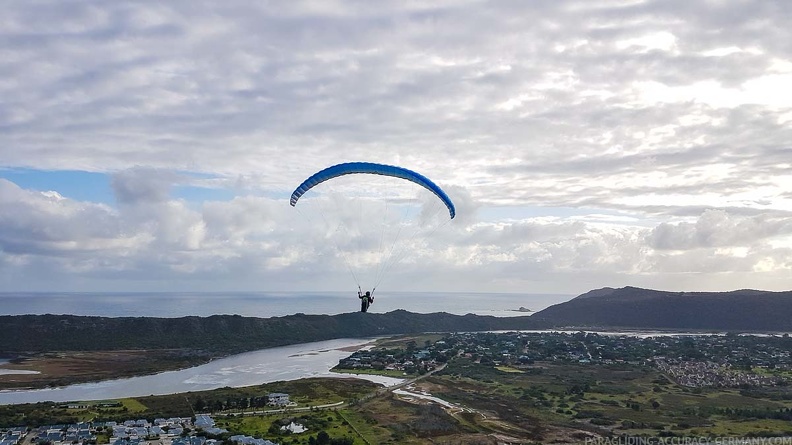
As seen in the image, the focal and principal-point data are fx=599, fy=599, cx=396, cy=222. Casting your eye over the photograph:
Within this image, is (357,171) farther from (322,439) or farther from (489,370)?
(489,370)

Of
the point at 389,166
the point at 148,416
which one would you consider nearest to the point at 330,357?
the point at 148,416

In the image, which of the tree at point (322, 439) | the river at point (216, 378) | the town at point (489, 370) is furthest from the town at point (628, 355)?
the tree at point (322, 439)

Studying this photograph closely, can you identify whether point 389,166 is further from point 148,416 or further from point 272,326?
point 272,326

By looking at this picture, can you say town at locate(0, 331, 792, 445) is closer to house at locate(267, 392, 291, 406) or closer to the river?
house at locate(267, 392, 291, 406)

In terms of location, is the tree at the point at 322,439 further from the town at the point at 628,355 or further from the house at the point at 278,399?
the town at the point at 628,355

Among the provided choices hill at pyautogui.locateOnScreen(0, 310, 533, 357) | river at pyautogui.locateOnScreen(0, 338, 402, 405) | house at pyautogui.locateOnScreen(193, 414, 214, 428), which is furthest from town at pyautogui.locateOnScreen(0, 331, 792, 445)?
hill at pyautogui.locateOnScreen(0, 310, 533, 357)

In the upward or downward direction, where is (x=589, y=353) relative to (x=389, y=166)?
downward
